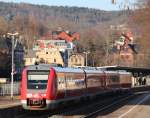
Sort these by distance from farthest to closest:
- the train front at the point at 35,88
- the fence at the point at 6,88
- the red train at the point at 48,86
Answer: the fence at the point at 6,88 → the red train at the point at 48,86 → the train front at the point at 35,88

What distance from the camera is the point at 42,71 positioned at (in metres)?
34.8

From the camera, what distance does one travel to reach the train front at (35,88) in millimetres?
33844

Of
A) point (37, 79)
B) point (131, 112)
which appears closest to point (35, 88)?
point (37, 79)

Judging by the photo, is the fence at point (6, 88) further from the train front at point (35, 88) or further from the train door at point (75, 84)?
the train front at point (35, 88)

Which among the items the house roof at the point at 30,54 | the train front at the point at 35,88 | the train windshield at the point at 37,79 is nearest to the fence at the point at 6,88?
the train front at the point at 35,88

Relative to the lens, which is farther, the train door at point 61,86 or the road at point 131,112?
the road at point 131,112

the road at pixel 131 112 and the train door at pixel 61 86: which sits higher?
the train door at pixel 61 86

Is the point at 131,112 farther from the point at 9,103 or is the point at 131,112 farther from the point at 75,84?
the point at 9,103

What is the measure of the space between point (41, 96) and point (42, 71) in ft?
5.73

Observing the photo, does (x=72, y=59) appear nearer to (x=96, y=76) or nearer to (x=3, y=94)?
(x=3, y=94)

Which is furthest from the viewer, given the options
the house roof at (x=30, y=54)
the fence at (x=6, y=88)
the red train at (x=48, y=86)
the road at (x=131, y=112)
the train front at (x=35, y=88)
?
the house roof at (x=30, y=54)

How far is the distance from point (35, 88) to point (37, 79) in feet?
1.97

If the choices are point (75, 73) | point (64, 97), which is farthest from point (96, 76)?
point (64, 97)

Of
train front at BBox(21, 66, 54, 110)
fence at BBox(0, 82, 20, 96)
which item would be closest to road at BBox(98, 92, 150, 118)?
train front at BBox(21, 66, 54, 110)
